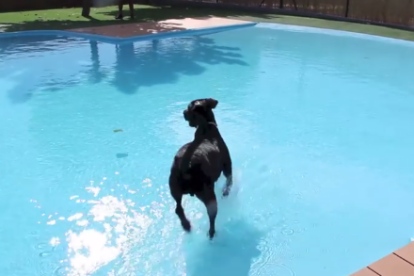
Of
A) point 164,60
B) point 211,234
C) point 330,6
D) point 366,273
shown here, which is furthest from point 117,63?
point 330,6

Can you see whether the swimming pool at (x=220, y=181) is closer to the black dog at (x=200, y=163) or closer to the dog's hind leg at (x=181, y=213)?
the dog's hind leg at (x=181, y=213)

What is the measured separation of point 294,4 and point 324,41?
17.6ft

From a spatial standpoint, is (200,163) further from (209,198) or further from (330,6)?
(330,6)

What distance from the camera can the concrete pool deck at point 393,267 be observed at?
2693mm

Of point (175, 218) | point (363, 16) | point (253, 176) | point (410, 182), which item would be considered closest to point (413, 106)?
point (410, 182)

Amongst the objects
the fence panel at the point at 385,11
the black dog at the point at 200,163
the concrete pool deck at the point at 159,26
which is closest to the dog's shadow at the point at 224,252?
the black dog at the point at 200,163

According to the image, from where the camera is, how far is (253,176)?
189 inches

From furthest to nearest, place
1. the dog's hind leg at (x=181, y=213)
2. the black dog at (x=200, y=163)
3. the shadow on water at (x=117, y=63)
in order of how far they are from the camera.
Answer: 1. the shadow on water at (x=117, y=63)
2. the dog's hind leg at (x=181, y=213)
3. the black dog at (x=200, y=163)

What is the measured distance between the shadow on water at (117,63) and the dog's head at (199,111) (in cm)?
456

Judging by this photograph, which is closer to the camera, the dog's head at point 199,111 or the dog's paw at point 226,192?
the dog's head at point 199,111


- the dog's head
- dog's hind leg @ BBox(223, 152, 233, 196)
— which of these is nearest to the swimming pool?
dog's hind leg @ BBox(223, 152, 233, 196)

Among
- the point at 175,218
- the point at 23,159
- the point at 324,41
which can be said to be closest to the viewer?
the point at 175,218

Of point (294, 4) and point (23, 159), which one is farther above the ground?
point (294, 4)

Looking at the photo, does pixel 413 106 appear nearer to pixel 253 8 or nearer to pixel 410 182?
pixel 410 182
